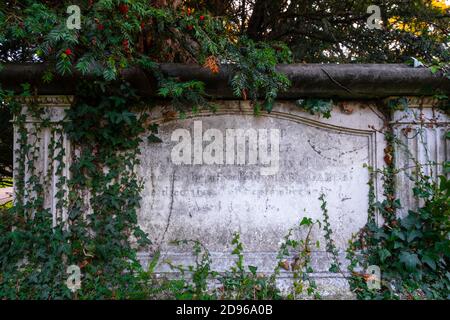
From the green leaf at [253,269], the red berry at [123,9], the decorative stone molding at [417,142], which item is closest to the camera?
the red berry at [123,9]

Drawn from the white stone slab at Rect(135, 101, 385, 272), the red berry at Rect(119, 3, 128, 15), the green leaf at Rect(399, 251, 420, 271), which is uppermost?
the red berry at Rect(119, 3, 128, 15)

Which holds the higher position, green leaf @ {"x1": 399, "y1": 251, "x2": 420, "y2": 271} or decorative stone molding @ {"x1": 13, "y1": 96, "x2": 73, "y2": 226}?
decorative stone molding @ {"x1": 13, "y1": 96, "x2": 73, "y2": 226}

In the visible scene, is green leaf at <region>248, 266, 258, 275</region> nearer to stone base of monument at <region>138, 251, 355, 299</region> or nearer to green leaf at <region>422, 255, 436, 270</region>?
stone base of monument at <region>138, 251, 355, 299</region>

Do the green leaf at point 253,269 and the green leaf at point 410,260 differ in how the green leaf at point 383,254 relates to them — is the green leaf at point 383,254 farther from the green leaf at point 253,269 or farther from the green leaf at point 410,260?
the green leaf at point 253,269

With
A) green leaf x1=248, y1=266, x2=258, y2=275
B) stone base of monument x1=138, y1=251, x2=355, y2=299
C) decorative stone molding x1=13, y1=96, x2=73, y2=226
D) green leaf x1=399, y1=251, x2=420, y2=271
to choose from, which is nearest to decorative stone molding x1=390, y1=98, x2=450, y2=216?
green leaf x1=399, y1=251, x2=420, y2=271

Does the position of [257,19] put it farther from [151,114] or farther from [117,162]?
[117,162]

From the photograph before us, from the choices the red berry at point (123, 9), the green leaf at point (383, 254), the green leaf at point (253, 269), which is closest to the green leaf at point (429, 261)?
the green leaf at point (383, 254)

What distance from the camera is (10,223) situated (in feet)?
9.01

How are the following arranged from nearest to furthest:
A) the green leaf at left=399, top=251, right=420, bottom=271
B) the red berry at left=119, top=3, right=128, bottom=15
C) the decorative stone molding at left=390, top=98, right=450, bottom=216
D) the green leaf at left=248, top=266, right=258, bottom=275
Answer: the red berry at left=119, top=3, right=128, bottom=15, the green leaf at left=399, top=251, right=420, bottom=271, the green leaf at left=248, top=266, right=258, bottom=275, the decorative stone molding at left=390, top=98, right=450, bottom=216

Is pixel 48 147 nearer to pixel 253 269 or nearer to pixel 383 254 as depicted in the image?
pixel 253 269
